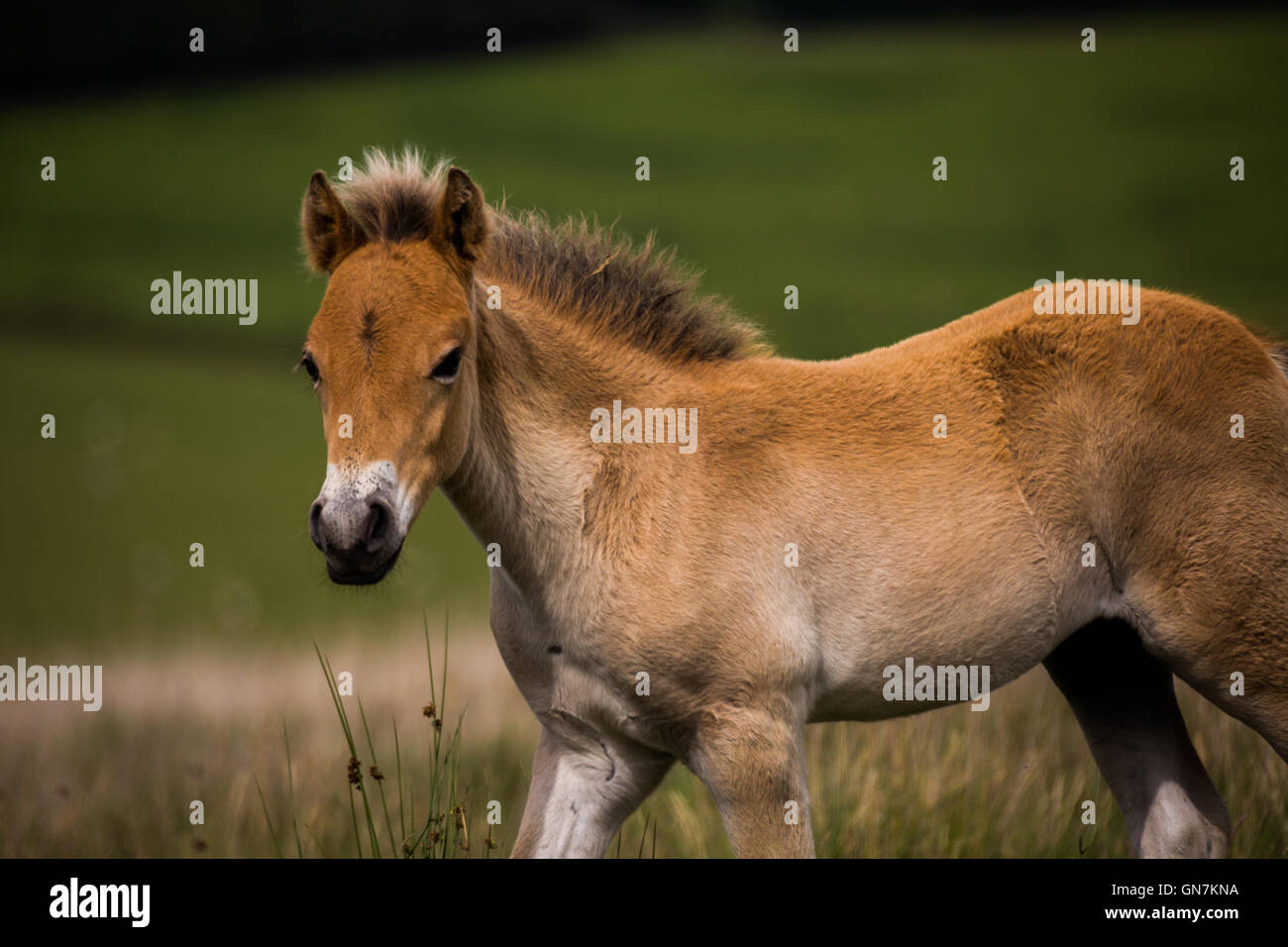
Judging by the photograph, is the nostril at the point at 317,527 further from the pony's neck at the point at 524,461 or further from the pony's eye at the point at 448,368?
the pony's neck at the point at 524,461

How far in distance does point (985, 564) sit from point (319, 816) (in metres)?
4.64

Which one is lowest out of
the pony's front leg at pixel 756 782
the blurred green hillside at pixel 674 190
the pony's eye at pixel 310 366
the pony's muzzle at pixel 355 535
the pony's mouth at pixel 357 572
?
the pony's front leg at pixel 756 782

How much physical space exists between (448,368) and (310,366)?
49cm

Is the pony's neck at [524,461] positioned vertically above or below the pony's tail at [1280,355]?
below

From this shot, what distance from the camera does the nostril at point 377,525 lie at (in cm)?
414

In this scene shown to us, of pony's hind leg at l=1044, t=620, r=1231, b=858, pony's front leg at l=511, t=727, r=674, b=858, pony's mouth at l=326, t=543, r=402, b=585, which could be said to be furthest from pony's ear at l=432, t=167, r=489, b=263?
pony's hind leg at l=1044, t=620, r=1231, b=858

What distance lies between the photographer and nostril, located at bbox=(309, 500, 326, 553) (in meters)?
4.10

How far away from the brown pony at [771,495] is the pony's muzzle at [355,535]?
0.22m

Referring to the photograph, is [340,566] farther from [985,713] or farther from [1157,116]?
[1157,116]

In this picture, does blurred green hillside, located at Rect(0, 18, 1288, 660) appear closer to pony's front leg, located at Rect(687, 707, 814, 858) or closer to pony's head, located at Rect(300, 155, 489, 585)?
pony's head, located at Rect(300, 155, 489, 585)

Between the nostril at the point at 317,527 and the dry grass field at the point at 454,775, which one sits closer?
the nostril at the point at 317,527

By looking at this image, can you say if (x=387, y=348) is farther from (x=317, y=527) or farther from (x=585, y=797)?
(x=585, y=797)

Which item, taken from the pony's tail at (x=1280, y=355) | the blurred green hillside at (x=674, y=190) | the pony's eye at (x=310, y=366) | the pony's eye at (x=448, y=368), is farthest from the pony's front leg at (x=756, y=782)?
the blurred green hillside at (x=674, y=190)

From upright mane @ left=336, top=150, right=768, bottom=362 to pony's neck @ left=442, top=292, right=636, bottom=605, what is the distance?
30 cm
